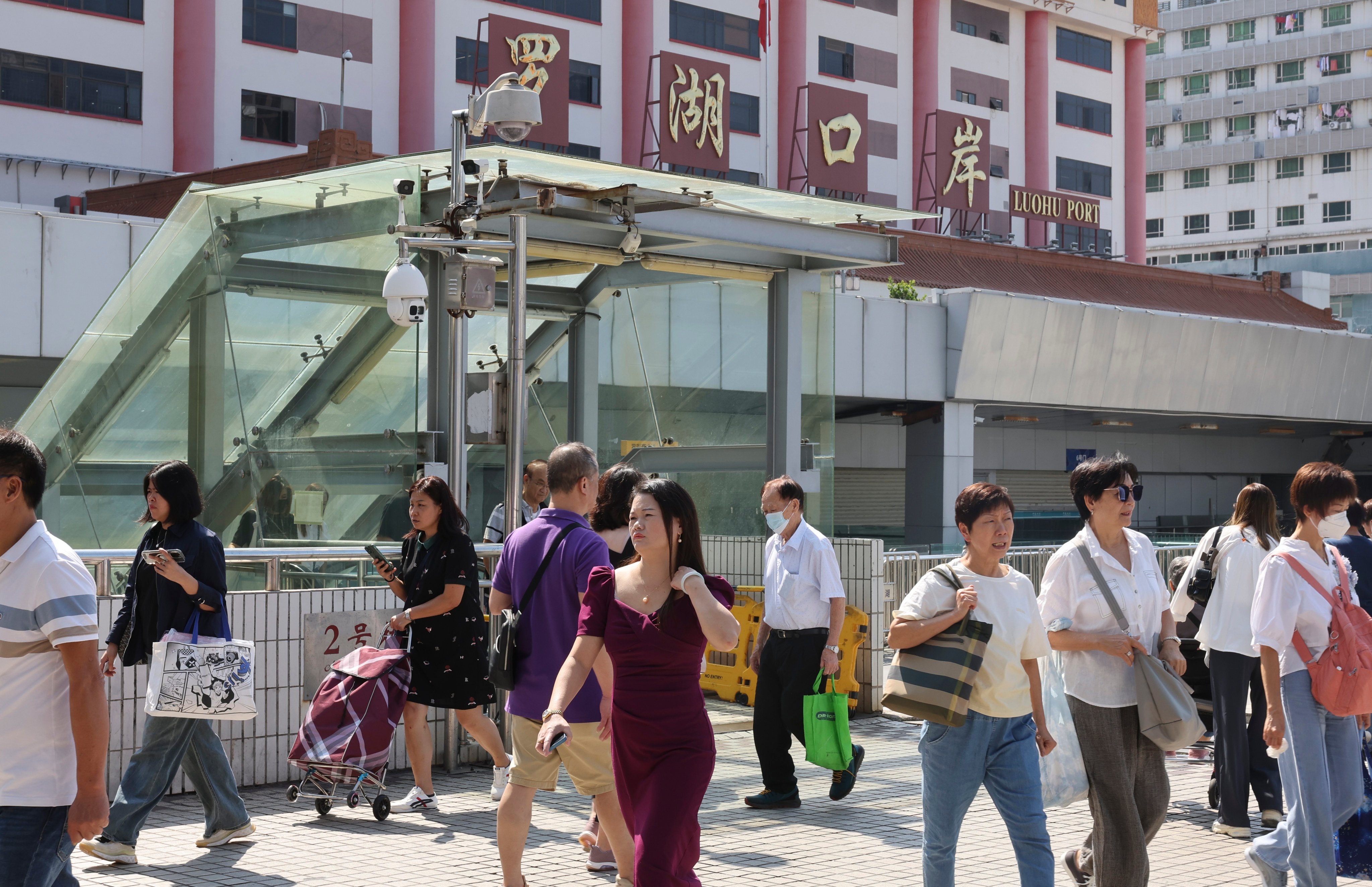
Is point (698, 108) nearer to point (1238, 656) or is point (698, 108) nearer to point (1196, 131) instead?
point (1238, 656)

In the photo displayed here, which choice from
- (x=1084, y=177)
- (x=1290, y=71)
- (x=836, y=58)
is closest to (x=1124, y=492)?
(x=836, y=58)

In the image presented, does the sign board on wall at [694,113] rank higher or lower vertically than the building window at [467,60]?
lower

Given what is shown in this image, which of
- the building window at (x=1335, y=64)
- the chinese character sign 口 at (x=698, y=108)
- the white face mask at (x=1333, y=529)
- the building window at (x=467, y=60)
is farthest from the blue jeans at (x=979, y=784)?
the building window at (x=1335, y=64)

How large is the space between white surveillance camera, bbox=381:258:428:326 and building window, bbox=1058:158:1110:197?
46878 millimetres

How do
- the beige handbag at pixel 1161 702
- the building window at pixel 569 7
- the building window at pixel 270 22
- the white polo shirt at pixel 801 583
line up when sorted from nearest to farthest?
the beige handbag at pixel 1161 702 < the white polo shirt at pixel 801 583 < the building window at pixel 270 22 < the building window at pixel 569 7

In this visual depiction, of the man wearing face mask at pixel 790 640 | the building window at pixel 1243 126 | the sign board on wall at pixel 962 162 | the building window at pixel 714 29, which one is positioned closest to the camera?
the man wearing face mask at pixel 790 640

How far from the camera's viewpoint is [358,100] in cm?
3709

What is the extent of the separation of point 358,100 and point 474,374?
2948 centimetres

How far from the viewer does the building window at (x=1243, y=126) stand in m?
82.5

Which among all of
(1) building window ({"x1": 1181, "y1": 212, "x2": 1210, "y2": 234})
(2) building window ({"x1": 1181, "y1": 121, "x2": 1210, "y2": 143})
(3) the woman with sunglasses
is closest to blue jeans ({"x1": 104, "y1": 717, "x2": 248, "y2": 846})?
(3) the woman with sunglasses

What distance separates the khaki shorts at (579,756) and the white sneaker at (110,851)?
202 centimetres

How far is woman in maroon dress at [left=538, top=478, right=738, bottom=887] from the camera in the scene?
15.8 ft

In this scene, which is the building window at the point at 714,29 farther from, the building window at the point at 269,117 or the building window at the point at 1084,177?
the building window at the point at 1084,177

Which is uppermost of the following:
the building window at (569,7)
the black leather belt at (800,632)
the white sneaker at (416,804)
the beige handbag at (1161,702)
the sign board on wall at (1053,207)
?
the building window at (569,7)
